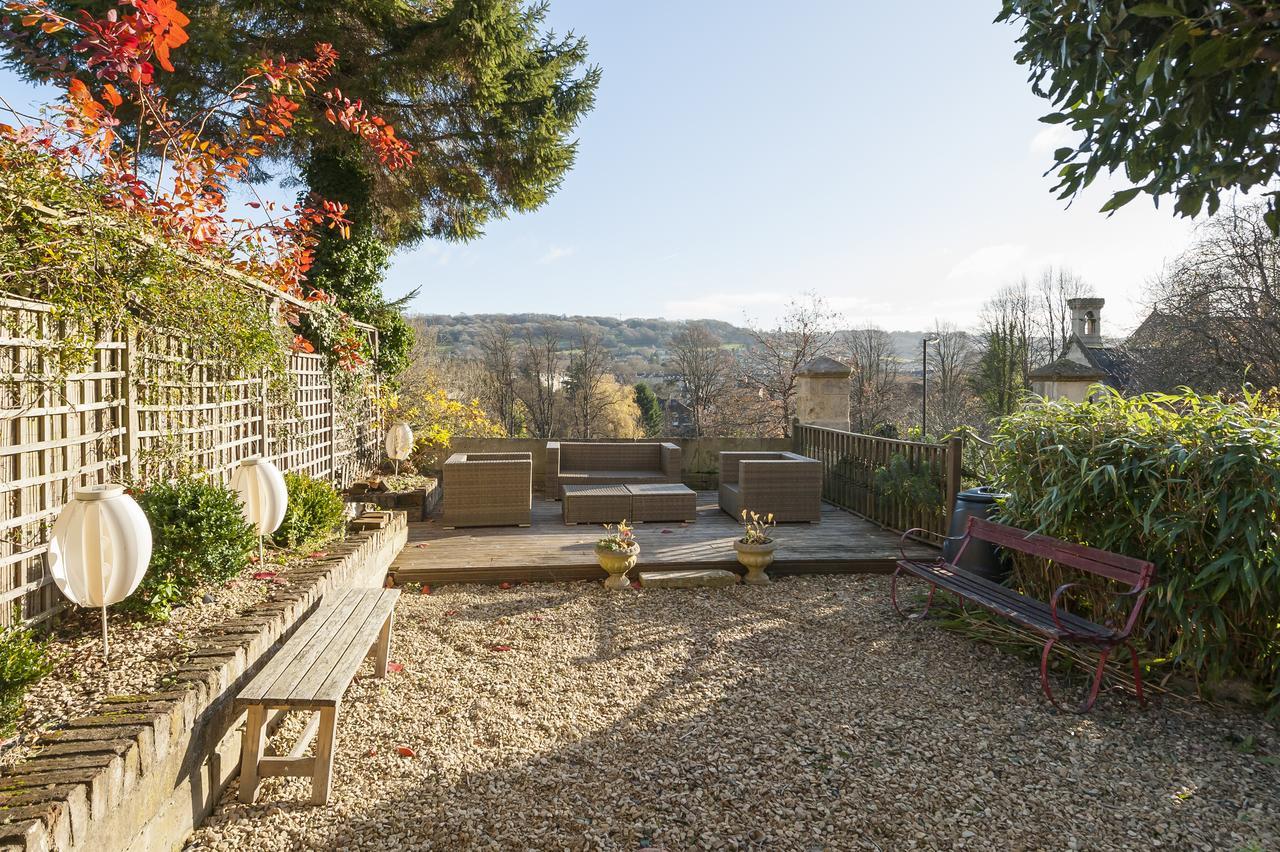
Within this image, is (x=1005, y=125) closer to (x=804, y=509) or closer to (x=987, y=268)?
(x=804, y=509)

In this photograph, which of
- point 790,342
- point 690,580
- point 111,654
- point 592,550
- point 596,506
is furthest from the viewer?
point 790,342

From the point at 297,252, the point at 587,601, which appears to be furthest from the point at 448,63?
the point at 587,601

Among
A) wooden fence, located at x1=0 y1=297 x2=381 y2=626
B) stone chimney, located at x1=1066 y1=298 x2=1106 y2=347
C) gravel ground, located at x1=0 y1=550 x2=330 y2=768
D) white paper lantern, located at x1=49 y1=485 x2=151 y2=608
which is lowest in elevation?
gravel ground, located at x1=0 y1=550 x2=330 y2=768

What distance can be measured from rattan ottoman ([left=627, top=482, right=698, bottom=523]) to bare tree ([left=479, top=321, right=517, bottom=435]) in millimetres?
19664

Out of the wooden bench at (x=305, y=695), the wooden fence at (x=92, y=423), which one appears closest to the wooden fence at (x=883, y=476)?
the wooden bench at (x=305, y=695)

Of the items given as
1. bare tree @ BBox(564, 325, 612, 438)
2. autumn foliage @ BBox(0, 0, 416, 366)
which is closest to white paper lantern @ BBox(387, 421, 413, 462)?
autumn foliage @ BBox(0, 0, 416, 366)

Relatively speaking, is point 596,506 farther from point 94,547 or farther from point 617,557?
point 94,547

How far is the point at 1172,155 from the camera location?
100 inches

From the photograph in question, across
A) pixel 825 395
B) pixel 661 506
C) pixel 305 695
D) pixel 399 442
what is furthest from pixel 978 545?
pixel 399 442

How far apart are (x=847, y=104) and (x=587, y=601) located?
551 centimetres

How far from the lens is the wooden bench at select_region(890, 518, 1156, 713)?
304cm

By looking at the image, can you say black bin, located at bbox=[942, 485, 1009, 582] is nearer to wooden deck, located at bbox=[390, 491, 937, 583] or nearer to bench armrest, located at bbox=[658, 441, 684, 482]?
wooden deck, located at bbox=[390, 491, 937, 583]

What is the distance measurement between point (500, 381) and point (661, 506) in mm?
20478

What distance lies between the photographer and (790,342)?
19.3m
